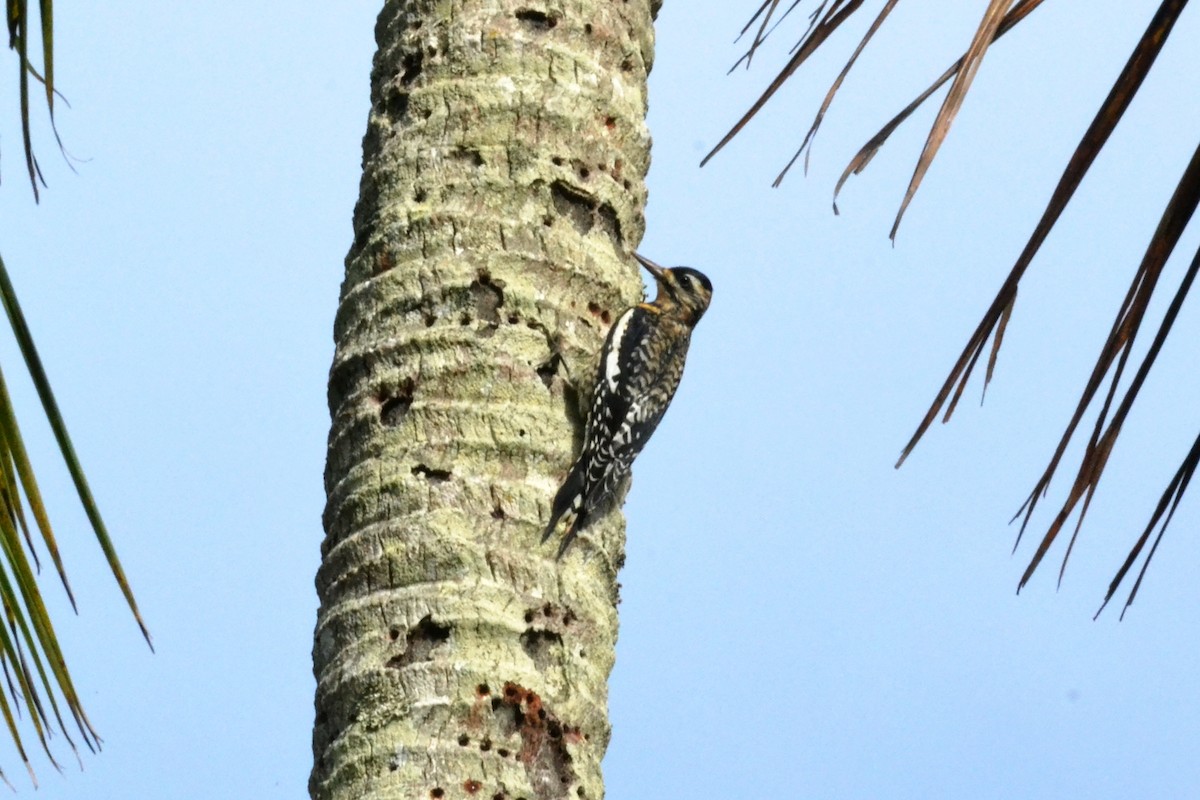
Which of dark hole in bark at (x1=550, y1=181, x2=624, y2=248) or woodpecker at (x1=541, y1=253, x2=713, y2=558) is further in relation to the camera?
dark hole in bark at (x1=550, y1=181, x2=624, y2=248)

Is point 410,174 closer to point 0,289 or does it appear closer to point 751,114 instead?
point 0,289

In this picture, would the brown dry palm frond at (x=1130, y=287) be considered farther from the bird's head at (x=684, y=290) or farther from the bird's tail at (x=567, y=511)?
the bird's head at (x=684, y=290)

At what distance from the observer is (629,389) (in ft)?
15.3

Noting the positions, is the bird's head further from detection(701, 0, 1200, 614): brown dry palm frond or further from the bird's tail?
detection(701, 0, 1200, 614): brown dry palm frond

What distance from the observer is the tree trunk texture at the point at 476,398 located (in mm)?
3033

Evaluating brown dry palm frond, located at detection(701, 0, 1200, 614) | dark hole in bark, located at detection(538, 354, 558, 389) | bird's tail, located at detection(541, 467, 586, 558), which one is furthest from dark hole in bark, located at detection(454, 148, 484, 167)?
brown dry palm frond, located at detection(701, 0, 1200, 614)

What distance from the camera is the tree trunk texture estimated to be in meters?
3.03

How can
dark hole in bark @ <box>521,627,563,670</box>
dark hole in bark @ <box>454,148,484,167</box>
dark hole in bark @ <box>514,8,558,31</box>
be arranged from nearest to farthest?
dark hole in bark @ <box>521,627,563,670</box> < dark hole in bark @ <box>454,148,484,167</box> < dark hole in bark @ <box>514,8,558,31</box>

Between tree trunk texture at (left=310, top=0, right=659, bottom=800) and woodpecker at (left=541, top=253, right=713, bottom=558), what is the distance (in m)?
0.06

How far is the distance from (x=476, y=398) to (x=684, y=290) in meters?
2.96

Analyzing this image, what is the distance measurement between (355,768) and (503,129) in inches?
61.2

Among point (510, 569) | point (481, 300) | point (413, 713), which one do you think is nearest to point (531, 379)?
point (481, 300)

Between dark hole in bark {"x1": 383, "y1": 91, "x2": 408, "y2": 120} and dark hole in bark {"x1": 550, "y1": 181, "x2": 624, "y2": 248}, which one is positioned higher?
dark hole in bark {"x1": 383, "y1": 91, "x2": 408, "y2": 120}

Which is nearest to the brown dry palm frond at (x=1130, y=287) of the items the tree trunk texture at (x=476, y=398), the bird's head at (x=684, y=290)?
the tree trunk texture at (x=476, y=398)
